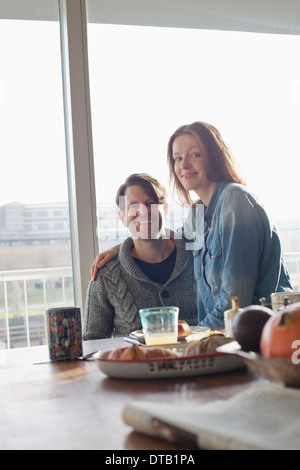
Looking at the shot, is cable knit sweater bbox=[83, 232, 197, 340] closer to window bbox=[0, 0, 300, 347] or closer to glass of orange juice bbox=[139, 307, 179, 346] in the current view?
window bbox=[0, 0, 300, 347]

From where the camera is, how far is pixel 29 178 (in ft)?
8.89

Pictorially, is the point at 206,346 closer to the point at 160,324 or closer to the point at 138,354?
the point at 138,354

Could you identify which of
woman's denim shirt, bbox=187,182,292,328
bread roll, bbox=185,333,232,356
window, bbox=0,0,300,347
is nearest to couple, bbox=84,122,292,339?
woman's denim shirt, bbox=187,182,292,328

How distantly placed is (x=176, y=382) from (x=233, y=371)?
0.36 feet

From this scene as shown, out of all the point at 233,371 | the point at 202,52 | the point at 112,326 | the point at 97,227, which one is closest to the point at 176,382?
the point at 233,371

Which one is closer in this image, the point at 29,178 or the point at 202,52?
the point at 29,178

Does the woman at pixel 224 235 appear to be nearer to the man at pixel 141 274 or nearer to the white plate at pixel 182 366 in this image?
the man at pixel 141 274

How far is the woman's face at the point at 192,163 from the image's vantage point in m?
2.30

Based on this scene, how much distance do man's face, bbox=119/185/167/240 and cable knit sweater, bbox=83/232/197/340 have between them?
0.10 m

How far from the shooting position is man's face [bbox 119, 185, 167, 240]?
86.6 inches

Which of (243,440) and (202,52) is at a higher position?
→ (202,52)

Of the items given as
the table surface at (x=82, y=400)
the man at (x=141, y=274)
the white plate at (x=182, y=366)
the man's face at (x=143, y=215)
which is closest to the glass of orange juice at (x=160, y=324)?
the table surface at (x=82, y=400)

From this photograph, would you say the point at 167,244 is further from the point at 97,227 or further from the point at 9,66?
the point at 9,66

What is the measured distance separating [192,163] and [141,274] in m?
0.53
